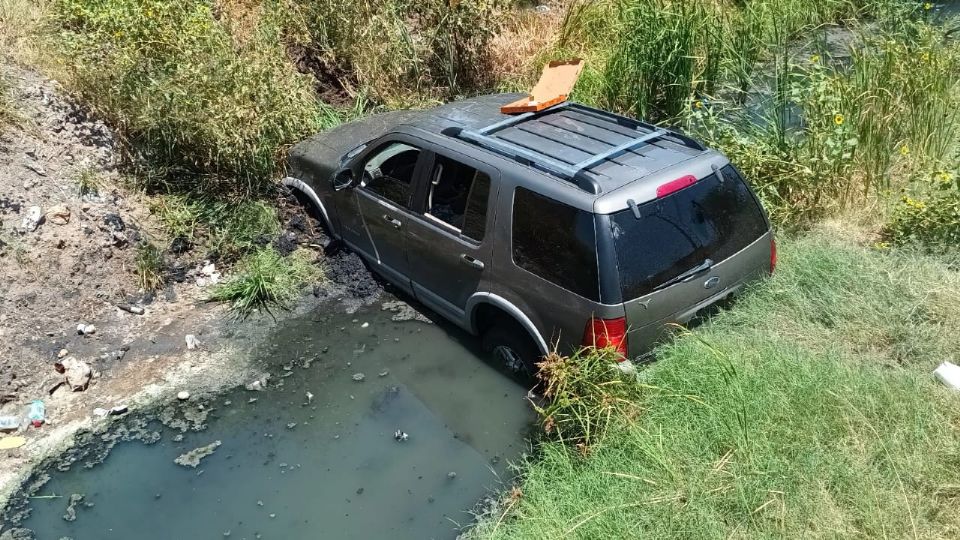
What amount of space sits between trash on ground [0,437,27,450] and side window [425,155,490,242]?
3.28 meters

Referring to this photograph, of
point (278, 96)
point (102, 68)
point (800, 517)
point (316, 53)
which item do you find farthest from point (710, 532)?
point (316, 53)

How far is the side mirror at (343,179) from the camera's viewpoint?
665 cm

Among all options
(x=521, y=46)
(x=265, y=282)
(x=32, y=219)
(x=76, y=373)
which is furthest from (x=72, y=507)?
(x=521, y=46)

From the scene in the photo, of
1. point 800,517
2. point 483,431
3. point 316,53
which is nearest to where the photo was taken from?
point 800,517

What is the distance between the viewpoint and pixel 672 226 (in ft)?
16.1

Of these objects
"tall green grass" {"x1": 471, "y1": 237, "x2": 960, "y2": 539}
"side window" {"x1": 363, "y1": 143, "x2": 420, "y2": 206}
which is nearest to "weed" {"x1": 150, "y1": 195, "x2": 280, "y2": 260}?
"side window" {"x1": 363, "y1": 143, "x2": 420, "y2": 206}

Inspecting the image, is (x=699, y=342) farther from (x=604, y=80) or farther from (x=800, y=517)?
(x=604, y=80)

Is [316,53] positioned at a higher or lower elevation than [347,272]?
higher

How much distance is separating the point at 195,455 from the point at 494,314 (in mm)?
2293

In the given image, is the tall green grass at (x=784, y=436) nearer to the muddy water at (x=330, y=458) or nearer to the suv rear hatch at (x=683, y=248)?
the suv rear hatch at (x=683, y=248)

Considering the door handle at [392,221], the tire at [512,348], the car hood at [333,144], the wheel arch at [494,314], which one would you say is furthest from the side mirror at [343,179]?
the tire at [512,348]

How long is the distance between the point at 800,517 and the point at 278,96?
5.92 meters

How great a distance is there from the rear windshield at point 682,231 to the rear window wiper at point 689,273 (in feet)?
0.07

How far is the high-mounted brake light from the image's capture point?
4.86 metres
